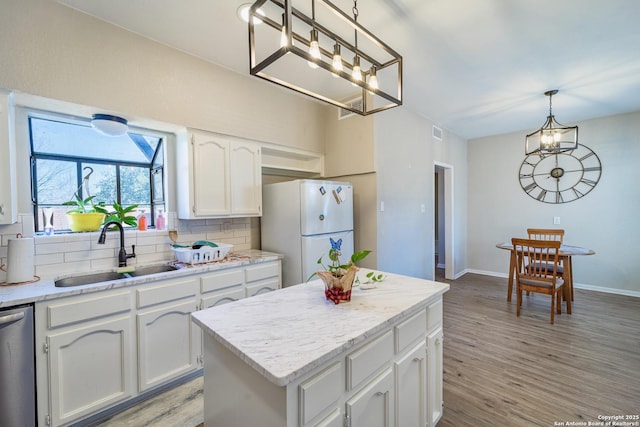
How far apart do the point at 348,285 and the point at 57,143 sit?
2.53 meters

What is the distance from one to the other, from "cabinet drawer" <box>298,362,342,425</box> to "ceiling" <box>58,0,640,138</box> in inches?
81.7

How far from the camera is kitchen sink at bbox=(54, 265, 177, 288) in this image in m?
1.85

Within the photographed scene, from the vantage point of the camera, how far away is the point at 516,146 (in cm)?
468

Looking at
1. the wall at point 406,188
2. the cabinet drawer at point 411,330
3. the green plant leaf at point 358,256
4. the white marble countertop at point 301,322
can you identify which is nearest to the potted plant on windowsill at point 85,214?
the white marble countertop at point 301,322

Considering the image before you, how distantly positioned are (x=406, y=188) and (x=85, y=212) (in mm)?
3361

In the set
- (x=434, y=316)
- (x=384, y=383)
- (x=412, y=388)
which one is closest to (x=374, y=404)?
(x=384, y=383)

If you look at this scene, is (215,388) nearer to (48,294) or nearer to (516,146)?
(48,294)

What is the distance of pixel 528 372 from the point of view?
2.17m

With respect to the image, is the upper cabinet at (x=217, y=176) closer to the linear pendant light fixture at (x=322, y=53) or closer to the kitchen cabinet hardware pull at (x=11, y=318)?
the linear pendant light fixture at (x=322, y=53)

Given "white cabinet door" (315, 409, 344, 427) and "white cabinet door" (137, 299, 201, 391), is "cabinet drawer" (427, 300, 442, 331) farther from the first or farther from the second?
"white cabinet door" (137, 299, 201, 391)

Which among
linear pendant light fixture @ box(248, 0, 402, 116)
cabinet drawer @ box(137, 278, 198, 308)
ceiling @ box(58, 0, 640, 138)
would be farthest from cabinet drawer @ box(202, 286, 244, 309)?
ceiling @ box(58, 0, 640, 138)

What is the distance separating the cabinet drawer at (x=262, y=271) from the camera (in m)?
2.40

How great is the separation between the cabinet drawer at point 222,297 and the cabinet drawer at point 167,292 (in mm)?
126

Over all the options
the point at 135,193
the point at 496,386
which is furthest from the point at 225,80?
the point at 496,386
